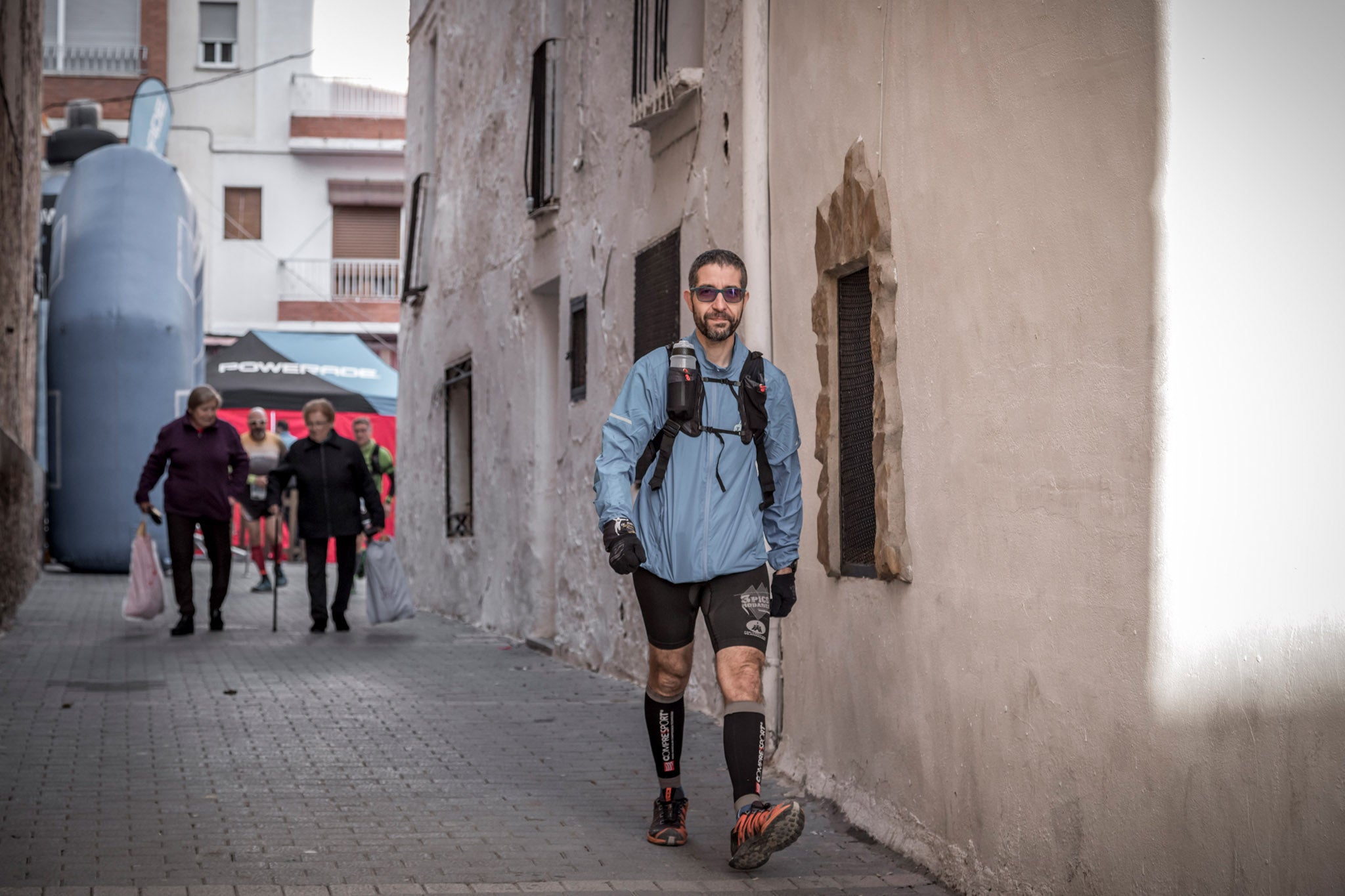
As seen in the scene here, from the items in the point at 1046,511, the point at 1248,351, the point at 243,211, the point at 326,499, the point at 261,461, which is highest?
the point at 243,211

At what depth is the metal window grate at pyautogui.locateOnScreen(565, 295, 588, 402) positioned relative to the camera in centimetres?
1114

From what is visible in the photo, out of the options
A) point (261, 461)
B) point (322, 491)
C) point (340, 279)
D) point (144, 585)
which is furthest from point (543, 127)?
point (340, 279)

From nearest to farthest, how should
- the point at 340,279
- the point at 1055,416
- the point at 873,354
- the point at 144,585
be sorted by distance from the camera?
the point at 1055,416, the point at 873,354, the point at 144,585, the point at 340,279

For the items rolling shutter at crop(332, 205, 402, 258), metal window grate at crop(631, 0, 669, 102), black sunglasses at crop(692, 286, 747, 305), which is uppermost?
rolling shutter at crop(332, 205, 402, 258)

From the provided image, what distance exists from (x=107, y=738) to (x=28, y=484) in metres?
9.60

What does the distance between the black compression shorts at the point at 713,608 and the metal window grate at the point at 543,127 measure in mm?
6898

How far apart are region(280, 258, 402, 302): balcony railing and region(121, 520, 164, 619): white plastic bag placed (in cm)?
2366

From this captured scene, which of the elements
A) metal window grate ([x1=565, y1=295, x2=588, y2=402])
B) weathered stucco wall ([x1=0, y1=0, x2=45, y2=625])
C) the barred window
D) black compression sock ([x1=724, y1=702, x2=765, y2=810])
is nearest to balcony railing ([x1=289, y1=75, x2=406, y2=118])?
the barred window

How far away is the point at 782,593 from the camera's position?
5.11 meters

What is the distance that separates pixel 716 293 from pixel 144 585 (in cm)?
855

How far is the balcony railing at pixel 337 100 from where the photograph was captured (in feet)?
117

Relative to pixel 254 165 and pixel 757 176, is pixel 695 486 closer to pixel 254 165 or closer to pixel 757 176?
pixel 757 176

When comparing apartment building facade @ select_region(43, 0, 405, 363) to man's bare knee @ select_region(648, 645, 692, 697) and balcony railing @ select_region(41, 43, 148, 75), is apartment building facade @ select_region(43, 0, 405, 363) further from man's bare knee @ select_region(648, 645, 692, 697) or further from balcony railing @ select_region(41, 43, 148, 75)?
man's bare knee @ select_region(648, 645, 692, 697)

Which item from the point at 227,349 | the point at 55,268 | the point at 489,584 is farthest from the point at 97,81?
the point at 489,584
